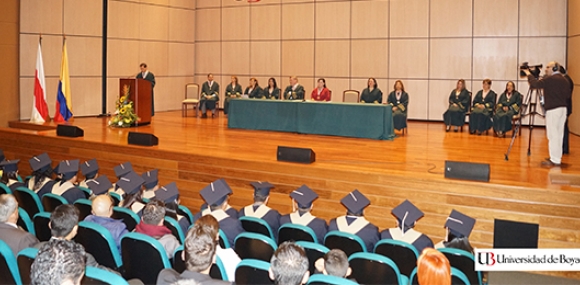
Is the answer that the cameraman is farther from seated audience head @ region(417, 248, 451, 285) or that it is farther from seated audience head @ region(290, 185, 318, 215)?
seated audience head @ region(417, 248, 451, 285)

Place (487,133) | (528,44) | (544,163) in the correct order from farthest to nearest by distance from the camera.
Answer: (528,44) < (487,133) < (544,163)

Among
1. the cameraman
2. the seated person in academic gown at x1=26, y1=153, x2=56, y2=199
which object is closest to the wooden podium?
the seated person in academic gown at x1=26, y1=153, x2=56, y2=199

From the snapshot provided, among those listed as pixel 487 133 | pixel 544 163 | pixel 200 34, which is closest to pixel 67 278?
pixel 544 163

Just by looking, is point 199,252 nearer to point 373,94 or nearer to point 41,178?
point 41,178

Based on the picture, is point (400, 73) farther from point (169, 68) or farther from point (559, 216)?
point (559, 216)

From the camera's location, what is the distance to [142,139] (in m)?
8.85

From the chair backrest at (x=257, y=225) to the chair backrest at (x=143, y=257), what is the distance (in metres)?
1.17

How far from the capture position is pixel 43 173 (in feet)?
22.2

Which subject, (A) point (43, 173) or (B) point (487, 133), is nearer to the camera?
(A) point (43, 173)

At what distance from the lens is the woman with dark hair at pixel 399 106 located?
11.4 meters

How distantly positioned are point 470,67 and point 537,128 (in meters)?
1.98

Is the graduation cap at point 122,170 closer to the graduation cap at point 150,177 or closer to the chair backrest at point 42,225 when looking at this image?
the graduation cap at point 150,177

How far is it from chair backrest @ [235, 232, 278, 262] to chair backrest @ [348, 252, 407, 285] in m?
0.60

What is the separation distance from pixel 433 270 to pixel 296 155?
16.5 feet
